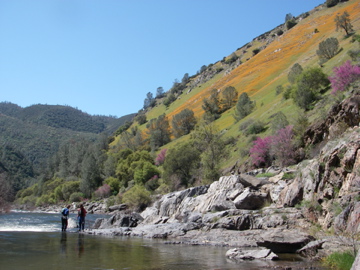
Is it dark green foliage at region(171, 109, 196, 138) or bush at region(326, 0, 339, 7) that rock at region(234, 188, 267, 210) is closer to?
dark green foliage at region(171, 109, 196, 138)

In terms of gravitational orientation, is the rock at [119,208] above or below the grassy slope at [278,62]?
below

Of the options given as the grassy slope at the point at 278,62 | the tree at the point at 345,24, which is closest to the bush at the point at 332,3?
the grassy slope at the point at 278,62

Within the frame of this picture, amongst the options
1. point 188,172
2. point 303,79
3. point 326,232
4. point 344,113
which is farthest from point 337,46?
point 326,232

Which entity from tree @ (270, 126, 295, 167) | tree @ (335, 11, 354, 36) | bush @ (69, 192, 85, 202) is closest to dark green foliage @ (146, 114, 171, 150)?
bush @ (69, 192, 85, 202)

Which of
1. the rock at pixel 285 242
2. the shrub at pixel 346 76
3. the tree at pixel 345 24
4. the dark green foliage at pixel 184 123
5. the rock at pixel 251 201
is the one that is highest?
the tree at pixel 345 24

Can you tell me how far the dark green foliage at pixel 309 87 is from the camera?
51688 mm

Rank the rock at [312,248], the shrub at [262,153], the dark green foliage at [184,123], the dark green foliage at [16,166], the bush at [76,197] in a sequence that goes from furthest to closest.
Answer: the dark green foliage at [16,166] < the dark green foliage at [184,123] < the bush at [76,197] < the shrub at [262,153] < the rock at [312,248]

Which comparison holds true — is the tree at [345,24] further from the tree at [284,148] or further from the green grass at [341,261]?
the green grass at [341,261]

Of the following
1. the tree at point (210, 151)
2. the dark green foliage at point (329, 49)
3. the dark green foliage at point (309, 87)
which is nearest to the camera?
the tree at point (210, 151)

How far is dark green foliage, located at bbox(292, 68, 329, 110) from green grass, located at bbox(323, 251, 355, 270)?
41353 mm

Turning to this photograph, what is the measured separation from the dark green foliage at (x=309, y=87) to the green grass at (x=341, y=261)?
1628 inches

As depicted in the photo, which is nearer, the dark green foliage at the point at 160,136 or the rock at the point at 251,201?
the rock at the point at 251,201

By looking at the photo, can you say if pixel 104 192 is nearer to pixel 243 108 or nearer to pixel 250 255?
pixel 243 108

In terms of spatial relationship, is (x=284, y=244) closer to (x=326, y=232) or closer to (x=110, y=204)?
(x=326, y=232)
